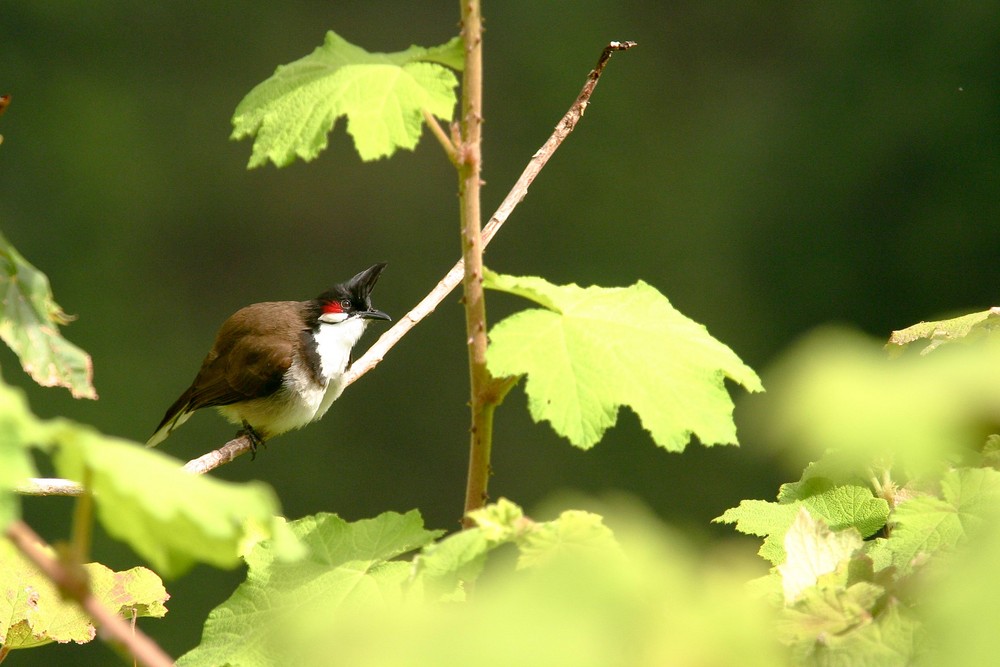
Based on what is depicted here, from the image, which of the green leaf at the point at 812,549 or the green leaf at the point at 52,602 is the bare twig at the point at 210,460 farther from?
the green leaf at the point at 812,549

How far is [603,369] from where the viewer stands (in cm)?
60

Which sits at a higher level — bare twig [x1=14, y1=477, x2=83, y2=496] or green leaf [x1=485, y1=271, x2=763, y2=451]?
green leaf [x1=485, y1=271, x2=763, y2=451]

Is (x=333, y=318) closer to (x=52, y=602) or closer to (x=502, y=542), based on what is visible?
(x=52, y=602)

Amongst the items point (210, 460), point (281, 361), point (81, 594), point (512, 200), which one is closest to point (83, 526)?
point (81, 594)

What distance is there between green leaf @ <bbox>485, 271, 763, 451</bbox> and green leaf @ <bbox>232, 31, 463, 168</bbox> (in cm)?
10

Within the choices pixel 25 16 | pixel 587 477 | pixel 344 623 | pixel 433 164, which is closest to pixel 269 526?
pixel 344 623

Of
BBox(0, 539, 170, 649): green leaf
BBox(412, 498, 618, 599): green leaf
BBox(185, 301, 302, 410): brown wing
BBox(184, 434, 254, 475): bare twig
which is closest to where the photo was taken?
BBox(412, 498, 618, 599): green leaf

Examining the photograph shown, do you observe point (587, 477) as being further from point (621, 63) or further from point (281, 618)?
point (281, 618)

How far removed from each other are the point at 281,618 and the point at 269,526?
25 centimetres

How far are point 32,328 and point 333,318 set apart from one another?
1.47 metres

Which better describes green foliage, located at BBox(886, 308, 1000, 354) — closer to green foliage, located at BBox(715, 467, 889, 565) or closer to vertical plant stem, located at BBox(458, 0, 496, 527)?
green foliage, located at BBox(715, 467, 889, 565)

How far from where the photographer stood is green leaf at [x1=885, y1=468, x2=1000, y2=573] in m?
0.51

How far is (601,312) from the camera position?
2.09ft

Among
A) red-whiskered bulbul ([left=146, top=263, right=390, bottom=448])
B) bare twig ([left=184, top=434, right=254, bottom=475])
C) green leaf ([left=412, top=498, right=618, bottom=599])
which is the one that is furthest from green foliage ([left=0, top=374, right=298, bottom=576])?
red-whiskered bulbul ([left=146, top=263, right=390, bottom=448])
